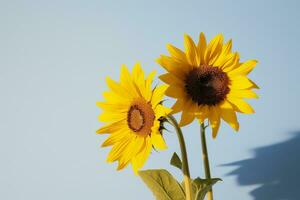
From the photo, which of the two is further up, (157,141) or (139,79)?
(139,79)

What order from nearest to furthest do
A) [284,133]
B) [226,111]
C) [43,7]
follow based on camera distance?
[226,111] → [284,133] → [43,7]

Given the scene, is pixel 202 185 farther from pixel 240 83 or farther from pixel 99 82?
pixel 99 82

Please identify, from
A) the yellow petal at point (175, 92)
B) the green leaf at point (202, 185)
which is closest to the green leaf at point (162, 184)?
the green leaf at point (202, 185)

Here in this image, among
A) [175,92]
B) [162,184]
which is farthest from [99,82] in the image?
[175,92]

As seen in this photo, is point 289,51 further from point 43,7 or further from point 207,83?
point 43,7

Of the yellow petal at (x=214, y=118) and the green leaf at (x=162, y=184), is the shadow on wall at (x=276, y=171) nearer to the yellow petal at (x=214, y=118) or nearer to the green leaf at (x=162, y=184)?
the green leaf at (x=162, y=184)

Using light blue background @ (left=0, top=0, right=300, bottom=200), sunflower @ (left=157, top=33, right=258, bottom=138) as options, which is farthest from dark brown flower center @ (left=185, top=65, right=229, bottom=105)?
light blue background @ (left=0, top=0, right=300, bottom=200)

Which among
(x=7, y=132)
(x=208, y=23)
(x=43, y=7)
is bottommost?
(x=7, y=132)

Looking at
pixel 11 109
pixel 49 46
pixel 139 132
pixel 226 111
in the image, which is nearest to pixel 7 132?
pixel 11 109
